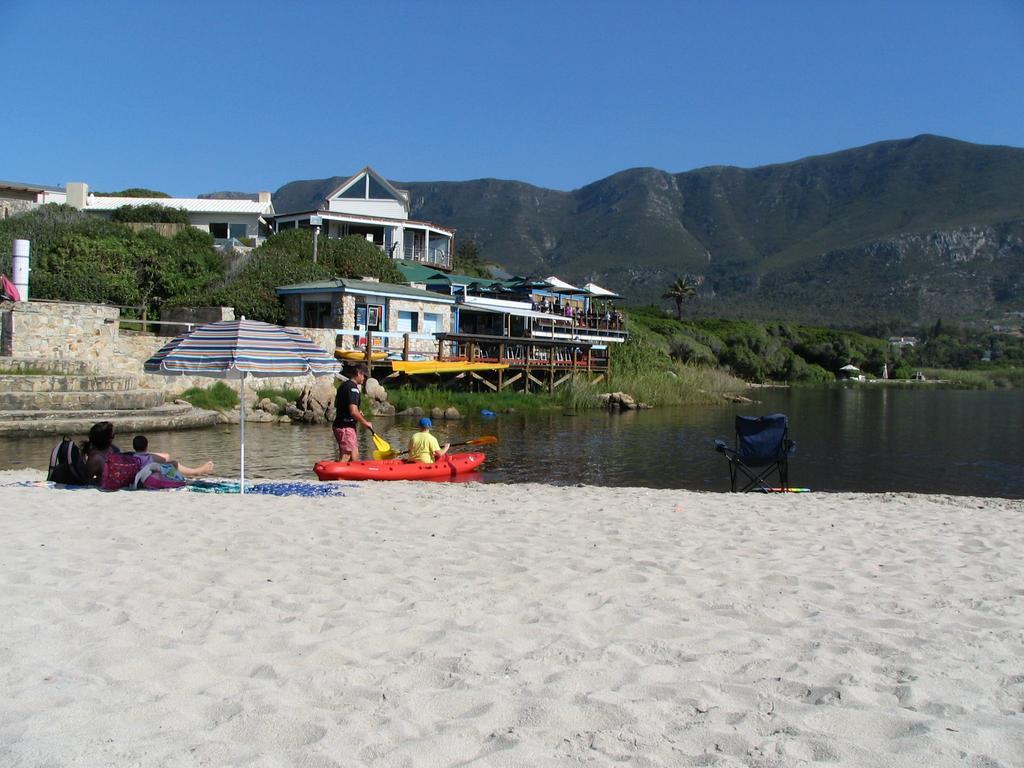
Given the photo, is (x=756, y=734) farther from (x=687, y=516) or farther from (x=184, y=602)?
(x=687, y=516)

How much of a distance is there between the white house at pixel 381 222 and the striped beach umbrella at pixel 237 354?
43829 mm

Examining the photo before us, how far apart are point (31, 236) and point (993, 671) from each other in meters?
43.2

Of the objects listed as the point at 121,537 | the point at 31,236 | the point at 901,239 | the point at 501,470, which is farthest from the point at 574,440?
the point at 901,239

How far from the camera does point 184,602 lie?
206 inches

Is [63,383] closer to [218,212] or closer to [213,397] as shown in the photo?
[213,397]

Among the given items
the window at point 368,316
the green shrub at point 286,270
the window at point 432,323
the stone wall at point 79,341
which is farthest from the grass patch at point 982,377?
the stone wall at point 79,341

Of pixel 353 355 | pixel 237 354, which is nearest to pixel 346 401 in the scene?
pixel 237 354

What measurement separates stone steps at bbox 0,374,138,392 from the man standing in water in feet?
38.9

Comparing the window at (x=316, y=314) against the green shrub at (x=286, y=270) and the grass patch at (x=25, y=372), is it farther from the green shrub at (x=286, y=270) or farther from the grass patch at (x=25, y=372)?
the grass patch at (x=25, y=372)

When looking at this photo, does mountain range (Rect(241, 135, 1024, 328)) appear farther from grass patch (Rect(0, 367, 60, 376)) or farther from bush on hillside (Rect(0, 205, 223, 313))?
grass patch (Rect(0, 367, 60, 376))

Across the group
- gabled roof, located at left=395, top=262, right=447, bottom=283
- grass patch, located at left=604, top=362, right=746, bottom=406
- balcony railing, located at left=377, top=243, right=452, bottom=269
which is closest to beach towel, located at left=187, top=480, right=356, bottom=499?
grass patch, located at left=604, top=362, right=746, bottom=406

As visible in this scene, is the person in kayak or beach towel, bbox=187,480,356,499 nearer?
beach towel, bbox=187,480,356,499

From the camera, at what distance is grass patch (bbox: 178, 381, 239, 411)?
87.1 feet

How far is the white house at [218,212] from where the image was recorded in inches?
2061
